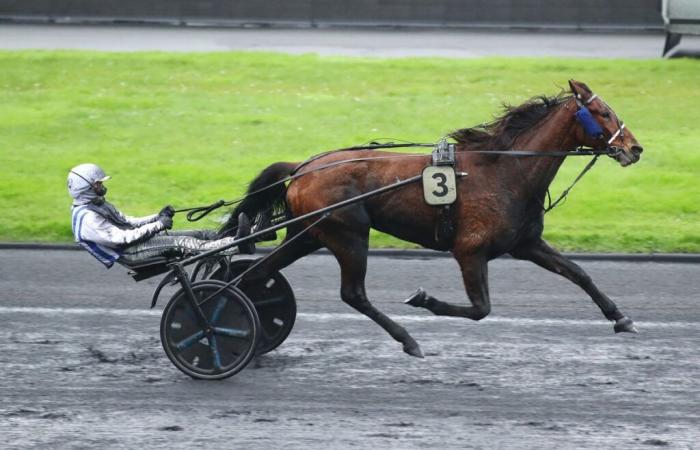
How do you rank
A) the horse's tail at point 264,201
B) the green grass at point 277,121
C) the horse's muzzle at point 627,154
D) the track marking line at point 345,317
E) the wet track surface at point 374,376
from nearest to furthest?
the wet track surface at point 374,376
the horse's muzzle at point 627,154
the horse's tail at point 264,201
the track marking line at point 345,317
the green grass at point 277,121

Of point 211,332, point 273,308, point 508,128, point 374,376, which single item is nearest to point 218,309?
point 211,332

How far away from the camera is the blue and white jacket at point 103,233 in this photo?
7902mm

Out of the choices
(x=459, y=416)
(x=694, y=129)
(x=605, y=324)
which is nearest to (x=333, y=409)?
(x=459, y=416)

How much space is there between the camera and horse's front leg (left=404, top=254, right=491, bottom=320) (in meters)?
7.89

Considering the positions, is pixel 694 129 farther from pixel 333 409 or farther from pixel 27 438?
pixel 27 438

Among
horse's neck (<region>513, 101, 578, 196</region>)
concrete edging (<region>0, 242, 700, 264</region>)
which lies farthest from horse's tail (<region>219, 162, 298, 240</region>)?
concrete edging (<region>0, 242, 700, 264</region>)

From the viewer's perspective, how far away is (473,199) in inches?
311

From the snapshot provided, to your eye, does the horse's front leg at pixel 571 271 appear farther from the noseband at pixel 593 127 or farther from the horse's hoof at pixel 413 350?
the horse's hoof at pixel 413 350

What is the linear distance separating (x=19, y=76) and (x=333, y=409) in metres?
12.8

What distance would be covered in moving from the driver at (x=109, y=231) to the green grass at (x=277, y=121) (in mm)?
4257

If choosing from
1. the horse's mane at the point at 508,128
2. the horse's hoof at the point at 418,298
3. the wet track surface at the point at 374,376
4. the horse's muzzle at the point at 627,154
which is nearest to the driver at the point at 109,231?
the wet track surface at the point at 374,376

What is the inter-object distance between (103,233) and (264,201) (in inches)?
45.9

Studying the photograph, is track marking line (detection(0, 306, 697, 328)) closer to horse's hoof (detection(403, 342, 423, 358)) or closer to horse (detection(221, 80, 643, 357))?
horse (detection(221, 80, 643, 357))

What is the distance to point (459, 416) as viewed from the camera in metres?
7.26
